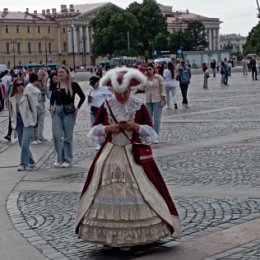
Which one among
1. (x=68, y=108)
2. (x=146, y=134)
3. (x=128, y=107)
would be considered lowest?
(x=68, y=108)

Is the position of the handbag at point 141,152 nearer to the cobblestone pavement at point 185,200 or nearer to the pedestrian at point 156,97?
the cobblestone pavement at point 185,200

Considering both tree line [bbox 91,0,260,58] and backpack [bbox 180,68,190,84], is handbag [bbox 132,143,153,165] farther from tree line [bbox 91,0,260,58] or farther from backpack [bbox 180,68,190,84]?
tree line [bbox 91,0,260,58]

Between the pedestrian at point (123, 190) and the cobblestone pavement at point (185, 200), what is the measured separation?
0.85 feet

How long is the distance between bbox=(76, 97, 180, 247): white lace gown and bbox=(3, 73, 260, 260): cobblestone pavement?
0.22m

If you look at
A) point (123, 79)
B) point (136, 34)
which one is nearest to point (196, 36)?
point (136, 34)

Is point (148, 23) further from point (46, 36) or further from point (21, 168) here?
point (21, 168)

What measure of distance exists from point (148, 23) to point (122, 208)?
13415 centimetres

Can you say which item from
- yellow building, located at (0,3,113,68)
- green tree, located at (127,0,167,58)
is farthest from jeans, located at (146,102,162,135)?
yellow building, located at (0,3,113,68)

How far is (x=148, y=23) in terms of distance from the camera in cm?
13962

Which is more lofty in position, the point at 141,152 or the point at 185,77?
the point at 141,152

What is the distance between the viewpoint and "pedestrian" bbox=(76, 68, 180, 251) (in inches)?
276

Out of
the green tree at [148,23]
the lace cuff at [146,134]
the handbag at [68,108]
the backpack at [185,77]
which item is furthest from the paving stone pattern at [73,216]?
the green tree at [148,23]

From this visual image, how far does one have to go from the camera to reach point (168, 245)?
24.2 ft

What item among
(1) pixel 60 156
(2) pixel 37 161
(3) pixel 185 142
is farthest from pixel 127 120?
(3) pixel 185 142
